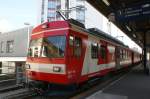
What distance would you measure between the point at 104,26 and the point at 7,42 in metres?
29.1

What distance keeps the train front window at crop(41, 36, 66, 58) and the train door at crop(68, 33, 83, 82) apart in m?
0.30

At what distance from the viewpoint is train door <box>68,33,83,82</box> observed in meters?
9.12

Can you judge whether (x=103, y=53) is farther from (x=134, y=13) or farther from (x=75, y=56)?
Result: (x=134, y=13)

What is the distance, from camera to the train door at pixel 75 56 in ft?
29.9

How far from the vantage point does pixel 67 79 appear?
28.8 ft

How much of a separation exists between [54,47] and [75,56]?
3.01 feet

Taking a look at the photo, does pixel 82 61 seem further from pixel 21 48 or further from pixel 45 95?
pixel 21 48

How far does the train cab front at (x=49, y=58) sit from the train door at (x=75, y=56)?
344 mm

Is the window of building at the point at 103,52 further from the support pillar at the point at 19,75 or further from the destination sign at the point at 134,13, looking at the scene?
the destination sign at the point at 134,13

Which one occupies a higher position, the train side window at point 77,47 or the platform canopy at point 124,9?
the platform canopy at point 124,9

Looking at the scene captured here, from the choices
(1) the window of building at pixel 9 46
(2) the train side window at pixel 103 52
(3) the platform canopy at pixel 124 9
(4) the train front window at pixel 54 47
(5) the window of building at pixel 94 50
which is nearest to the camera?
(4) the train front window at pixel 54 47

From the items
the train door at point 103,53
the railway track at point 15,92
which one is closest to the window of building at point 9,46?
the train door at point 103,53

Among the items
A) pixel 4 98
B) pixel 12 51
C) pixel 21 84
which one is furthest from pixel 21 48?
pixel 4 98

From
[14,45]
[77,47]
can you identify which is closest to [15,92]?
[77,47]
